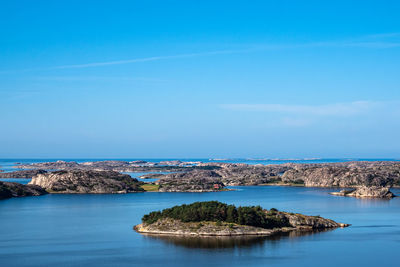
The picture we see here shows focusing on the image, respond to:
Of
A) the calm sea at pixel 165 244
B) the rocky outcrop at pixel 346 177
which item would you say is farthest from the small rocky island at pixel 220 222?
the rocky outcrop at pixel 346 177

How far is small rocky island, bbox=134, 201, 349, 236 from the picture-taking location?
201ft

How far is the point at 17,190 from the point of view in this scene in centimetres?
11788

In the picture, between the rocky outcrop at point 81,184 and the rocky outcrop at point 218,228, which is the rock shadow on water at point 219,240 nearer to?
the rocky outcrop at point 218,228

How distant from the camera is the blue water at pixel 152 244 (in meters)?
50.1

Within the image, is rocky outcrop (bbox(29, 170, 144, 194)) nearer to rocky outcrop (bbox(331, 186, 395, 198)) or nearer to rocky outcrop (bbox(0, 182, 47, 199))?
rocky outcrop (bbox(0, 182, 47, 199))

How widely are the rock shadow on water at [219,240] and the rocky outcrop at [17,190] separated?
198 feet

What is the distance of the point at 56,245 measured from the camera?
2266 inches

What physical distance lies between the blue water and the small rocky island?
2819mm

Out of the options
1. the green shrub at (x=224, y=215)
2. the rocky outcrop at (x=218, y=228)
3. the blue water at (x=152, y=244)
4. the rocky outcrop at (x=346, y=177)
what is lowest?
the blue water at (x=152, y=244)

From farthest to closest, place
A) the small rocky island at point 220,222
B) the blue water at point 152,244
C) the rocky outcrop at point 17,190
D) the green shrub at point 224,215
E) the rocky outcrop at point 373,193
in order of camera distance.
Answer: the rocky outcrop at point 373,193 < the rocky outcrop at point 17,190 < the green shrub at point 224,215 < the small rocky island at point 220,222 < the blue water at point 152,244

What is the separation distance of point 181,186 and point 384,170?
64252 mm

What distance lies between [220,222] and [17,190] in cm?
6750

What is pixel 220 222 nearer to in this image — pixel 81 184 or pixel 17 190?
pixel 17 190

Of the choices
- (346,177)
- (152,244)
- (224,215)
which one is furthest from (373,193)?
(152,244)
